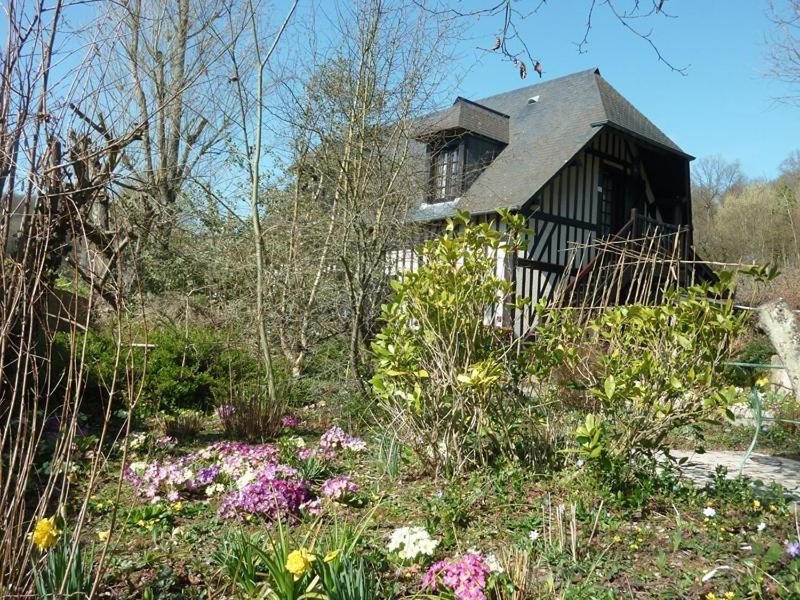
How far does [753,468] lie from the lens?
16.3 feet

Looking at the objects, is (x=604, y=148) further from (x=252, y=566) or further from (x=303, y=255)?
(x=252, y=566)

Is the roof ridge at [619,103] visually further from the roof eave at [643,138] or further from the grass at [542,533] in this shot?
the grass at [542,533]

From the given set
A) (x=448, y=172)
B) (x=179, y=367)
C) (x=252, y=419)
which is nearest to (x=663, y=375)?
(x=252, y=419)

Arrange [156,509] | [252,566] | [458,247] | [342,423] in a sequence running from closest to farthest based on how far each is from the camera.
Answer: [252,566] < [156,509] < [458,247] < [342,423]

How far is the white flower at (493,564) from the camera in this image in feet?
8.46

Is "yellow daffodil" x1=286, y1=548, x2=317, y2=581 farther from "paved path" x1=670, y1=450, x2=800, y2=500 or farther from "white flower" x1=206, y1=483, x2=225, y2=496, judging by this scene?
"paved path" x1=670, y1=450, x2=800, y2=500

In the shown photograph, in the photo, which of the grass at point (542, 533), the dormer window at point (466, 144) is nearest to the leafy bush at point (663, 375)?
the grass at point (542, 533)

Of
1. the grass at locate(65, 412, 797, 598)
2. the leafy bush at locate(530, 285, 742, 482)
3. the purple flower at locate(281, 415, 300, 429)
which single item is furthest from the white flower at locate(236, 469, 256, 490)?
the purple flower at locate(281, 415, 300, 429)

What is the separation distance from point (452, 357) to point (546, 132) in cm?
1182

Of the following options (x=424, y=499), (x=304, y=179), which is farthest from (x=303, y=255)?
(x=424, y=499)

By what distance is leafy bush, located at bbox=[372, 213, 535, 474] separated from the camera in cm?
395

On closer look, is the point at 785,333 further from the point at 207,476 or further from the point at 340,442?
the point at 340,442

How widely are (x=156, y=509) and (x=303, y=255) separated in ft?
18.1

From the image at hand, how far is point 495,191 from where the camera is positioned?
13.4m
